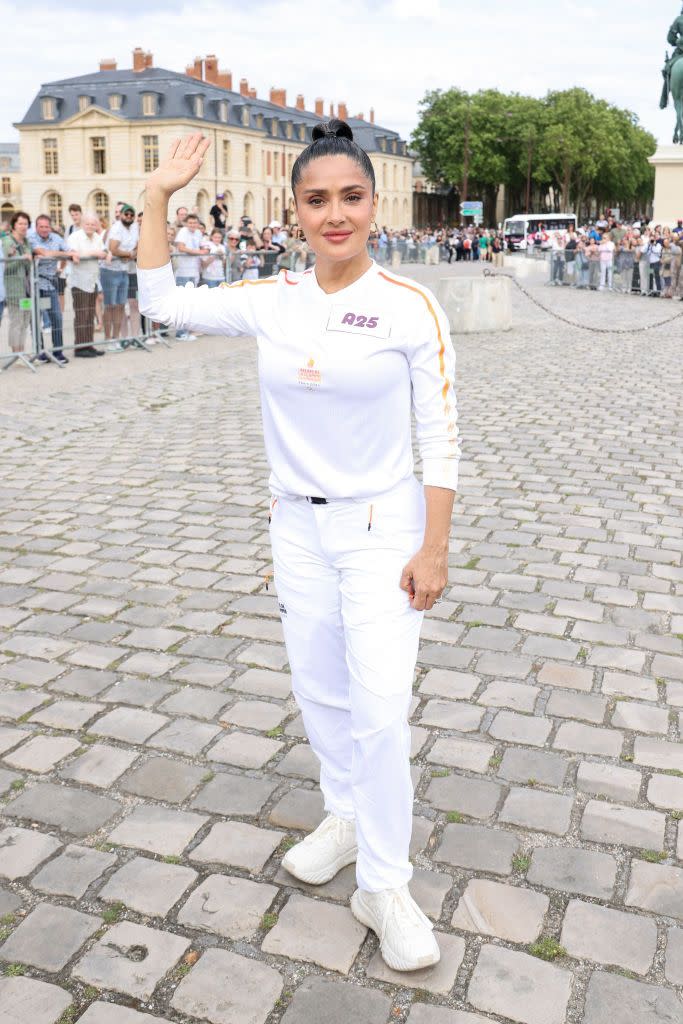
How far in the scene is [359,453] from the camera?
2834 mm

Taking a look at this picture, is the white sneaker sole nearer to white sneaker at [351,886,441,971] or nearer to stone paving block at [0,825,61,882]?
white sneaker at [351,886,441,971]

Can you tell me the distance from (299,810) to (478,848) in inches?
23.0

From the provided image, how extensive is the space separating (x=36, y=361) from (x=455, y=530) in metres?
8.89

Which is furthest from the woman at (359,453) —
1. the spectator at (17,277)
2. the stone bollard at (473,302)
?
the stone bollard at (473,302)

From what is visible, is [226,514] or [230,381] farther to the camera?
[230,381]

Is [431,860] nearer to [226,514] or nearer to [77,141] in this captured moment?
[226,514]

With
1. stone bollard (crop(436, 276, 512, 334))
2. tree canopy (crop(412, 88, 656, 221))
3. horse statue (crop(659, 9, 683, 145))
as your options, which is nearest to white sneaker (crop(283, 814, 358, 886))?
stone bollard (crop(436, 276, 512, 334))

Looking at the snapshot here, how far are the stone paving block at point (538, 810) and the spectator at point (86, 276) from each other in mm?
12179

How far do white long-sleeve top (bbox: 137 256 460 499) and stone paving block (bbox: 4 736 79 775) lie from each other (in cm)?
165

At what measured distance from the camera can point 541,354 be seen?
16.8 m

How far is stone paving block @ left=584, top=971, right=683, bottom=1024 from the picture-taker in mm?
2729

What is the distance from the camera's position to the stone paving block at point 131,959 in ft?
9.36

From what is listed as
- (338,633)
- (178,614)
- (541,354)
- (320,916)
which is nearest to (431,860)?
(320,916)

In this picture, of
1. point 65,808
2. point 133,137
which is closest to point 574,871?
point 65,808
